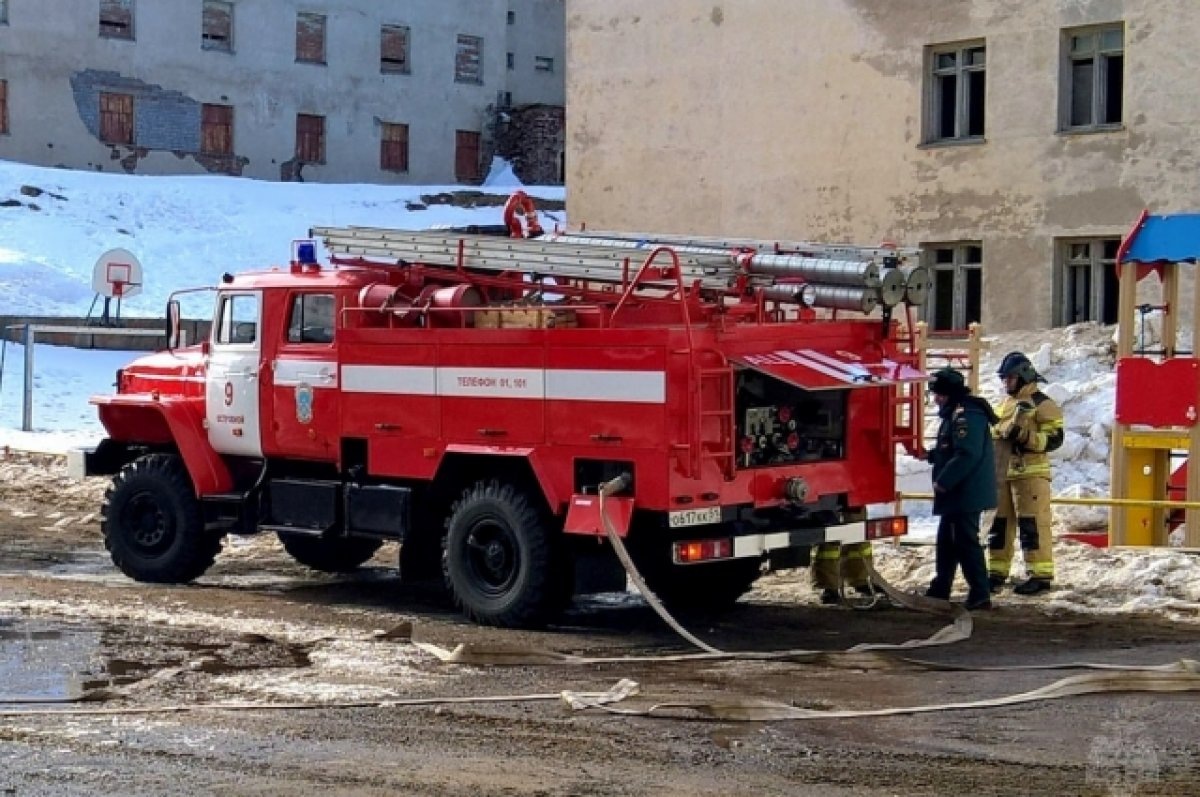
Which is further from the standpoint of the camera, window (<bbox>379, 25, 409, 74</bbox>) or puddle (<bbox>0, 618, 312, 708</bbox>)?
window (<bbox>379, 25, 409, 74</bbox>)

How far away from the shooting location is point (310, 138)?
52250 mm

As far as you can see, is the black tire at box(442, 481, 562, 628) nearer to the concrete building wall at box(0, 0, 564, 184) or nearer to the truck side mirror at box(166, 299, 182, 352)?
the truck side mirror at box(166, 299, 182, 352)

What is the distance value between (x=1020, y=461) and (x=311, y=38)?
4202cm

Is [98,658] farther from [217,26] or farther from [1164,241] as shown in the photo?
[217,26]

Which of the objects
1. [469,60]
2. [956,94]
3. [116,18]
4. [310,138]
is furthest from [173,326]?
[469,60]

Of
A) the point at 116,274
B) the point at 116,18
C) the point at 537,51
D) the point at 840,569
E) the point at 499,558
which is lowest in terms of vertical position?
the point at 840,569

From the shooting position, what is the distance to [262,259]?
132ft

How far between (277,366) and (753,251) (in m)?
3.64

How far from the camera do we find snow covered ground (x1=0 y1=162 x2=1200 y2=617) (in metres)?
13.3

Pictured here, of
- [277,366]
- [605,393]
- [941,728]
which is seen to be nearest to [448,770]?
[941,728]

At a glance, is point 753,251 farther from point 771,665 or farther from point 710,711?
point 710,711

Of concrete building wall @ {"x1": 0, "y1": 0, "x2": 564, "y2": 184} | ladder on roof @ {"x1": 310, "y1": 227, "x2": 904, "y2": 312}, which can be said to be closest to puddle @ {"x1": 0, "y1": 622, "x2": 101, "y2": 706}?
ladder on roof @ {"x1": 310, "y1": 227, "x2": 904, "y2": 312}

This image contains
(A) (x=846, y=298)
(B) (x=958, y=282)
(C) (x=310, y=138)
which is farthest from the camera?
(C) (x=310, y=138)

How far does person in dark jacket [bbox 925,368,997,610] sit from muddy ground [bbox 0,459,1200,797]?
0.43 metres
